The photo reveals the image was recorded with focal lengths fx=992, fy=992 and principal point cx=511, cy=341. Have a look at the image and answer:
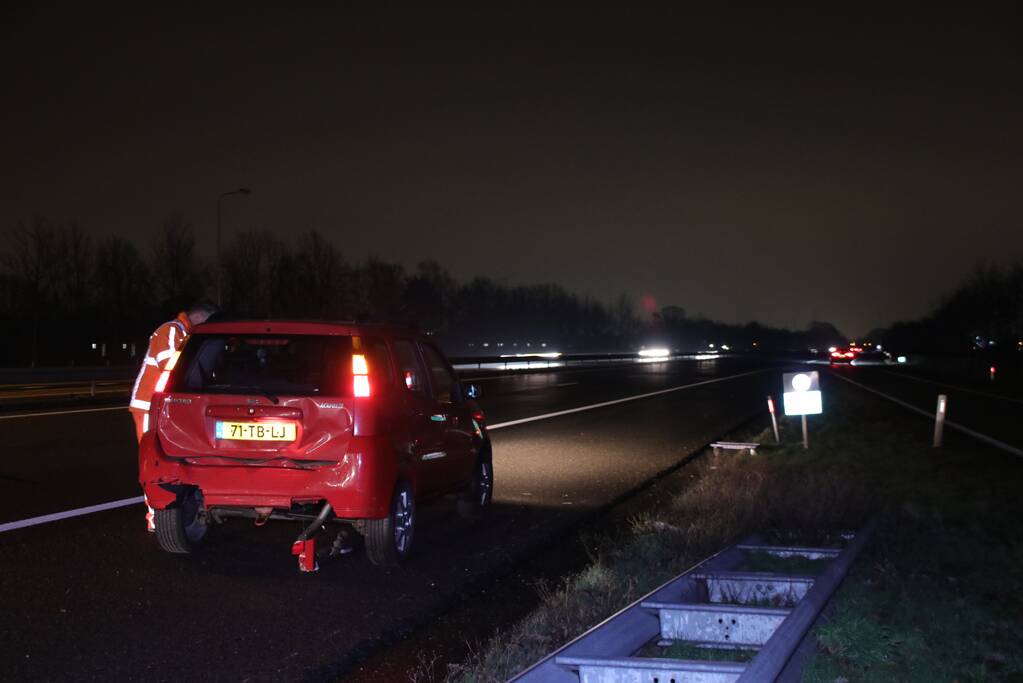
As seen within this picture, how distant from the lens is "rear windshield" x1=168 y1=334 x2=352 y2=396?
23.2 feet

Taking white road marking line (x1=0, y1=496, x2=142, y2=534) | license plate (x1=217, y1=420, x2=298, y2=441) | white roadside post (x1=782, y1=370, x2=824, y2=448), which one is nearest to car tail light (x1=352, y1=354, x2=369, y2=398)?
license plate (x1=217, y1=420, x2=298, y2=441)

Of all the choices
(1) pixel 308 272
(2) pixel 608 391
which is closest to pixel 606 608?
(2) pixel 608 391

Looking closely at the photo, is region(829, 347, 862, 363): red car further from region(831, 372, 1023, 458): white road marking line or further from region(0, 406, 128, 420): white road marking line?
region(0, 406, 128, 420): white road marking line

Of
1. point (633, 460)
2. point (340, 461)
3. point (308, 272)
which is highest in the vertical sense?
point (308, 272)

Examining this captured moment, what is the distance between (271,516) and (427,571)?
120 centimetres

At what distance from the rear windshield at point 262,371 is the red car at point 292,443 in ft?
0.03

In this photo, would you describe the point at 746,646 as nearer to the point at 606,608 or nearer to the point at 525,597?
the point at 606,608

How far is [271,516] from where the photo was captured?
711cm

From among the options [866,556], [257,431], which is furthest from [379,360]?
[866,556]

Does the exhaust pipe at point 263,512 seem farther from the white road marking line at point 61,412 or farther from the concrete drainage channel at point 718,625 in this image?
the white road marking line at point 61,412

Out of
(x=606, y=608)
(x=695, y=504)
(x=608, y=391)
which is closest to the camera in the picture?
(x=606, y=608)

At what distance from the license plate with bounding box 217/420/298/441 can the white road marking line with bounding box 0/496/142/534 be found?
255 cm

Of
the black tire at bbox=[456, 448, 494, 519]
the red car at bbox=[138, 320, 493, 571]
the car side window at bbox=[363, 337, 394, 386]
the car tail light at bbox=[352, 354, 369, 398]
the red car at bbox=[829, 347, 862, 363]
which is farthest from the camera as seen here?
the red car at bbox=[829, 347, 862, 363]

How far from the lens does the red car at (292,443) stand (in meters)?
6.88
